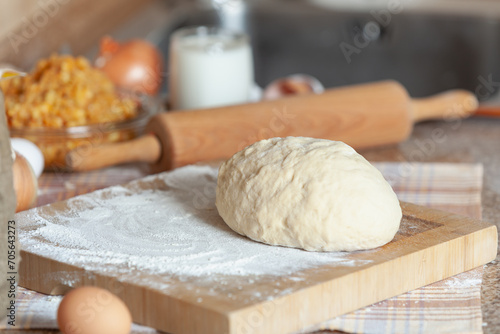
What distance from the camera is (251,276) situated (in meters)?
0.92

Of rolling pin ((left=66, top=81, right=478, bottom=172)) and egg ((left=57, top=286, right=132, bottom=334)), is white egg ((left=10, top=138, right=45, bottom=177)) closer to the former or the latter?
rolling pin ((left=66, top=81, right=478, bottom=172))

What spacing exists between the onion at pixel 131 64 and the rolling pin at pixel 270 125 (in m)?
0.47

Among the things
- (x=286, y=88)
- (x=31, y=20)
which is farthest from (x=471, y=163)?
(x=31, y=20)

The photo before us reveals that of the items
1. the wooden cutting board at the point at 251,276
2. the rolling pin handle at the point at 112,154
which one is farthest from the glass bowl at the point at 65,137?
the wooden cutting board at the point at 251,276

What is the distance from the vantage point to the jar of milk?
1812mm

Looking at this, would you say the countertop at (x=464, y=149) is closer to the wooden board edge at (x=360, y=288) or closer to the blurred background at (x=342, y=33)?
the wooden board edge at (x=360, y=288)

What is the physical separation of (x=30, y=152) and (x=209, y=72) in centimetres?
57

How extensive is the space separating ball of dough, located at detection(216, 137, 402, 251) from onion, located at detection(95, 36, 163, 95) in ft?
3.25

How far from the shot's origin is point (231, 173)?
1.10m

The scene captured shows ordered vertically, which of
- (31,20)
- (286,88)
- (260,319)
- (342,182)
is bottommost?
(260,319)

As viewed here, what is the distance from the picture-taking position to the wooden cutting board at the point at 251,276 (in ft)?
2.81

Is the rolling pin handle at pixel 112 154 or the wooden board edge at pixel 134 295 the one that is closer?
the wooden board edge at pixel 134 295

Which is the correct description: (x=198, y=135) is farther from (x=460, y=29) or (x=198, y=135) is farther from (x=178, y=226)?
(x=460, y=29)

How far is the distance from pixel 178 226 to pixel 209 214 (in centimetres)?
7
